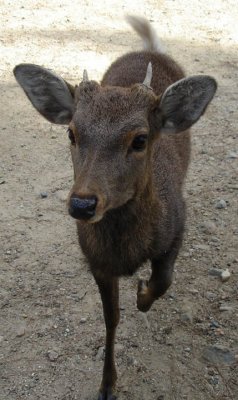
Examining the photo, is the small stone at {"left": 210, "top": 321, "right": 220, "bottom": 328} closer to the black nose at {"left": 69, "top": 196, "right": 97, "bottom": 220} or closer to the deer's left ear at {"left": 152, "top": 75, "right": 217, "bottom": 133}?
the deer's left ear at {"left": 152, "top": 75, "right": 217, "bottom": 133}

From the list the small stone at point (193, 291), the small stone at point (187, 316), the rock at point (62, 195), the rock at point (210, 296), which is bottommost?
the rock at point (62, 195)

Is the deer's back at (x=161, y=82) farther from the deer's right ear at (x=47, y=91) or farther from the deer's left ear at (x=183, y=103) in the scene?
the deer's right ear at (x=47, y=91)

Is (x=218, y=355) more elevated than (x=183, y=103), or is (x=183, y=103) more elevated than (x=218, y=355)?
(x=183, y=103)

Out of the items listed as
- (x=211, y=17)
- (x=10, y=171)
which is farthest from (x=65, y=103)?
(x=211, y=17)

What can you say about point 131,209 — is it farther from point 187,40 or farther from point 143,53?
point 187,40

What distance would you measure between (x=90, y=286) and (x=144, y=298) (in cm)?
88

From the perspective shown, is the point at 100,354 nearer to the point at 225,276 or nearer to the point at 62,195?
the point at 225,276

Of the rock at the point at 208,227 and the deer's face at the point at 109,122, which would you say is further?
the rock at the point at 208,227

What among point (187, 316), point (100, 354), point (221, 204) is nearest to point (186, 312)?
point (187, 316)

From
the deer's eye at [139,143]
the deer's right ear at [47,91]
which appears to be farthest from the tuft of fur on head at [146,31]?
the deer's eye at [139,143]

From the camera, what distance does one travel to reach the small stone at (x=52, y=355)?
437 centimetres

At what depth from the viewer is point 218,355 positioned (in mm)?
→ 4340

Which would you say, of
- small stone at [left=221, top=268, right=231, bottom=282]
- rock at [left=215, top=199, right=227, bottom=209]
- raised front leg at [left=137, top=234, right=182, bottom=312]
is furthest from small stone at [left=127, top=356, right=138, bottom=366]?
rock at [left=215, top=199, right=227, bottom=209]

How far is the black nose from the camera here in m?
2.88
